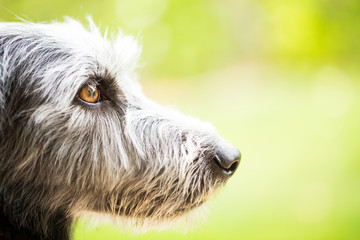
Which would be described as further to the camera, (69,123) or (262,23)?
(262,23)

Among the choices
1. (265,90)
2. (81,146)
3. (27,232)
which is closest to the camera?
(81,146)

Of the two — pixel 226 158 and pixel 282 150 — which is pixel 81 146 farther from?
pixel 282 150

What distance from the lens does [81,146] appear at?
6.70ft

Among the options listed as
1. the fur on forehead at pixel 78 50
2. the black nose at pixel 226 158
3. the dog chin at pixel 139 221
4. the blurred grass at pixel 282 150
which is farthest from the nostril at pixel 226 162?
the blurred grass at pixel 282 150

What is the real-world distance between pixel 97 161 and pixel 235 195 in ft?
13.1

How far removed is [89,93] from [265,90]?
7299 mm

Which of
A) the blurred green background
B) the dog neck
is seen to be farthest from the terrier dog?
the blurred green background

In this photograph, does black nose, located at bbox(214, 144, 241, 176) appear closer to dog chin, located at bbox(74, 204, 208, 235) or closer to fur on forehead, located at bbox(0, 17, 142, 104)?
dog chin, located at bbox(74, 204, 208, 235)

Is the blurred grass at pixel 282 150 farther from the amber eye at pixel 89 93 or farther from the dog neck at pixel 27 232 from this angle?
the amber eye at pixel 89 93

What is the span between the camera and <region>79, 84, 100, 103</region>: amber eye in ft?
6.86

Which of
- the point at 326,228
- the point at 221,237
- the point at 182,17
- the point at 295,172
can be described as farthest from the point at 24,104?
the point at 182,17

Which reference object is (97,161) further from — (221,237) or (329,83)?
(329,83)

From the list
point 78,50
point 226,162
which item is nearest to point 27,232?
point 78,50

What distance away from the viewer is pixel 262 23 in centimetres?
941
